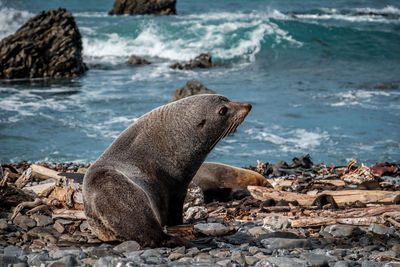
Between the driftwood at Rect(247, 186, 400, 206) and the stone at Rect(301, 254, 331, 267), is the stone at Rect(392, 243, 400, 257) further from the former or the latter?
the driftwood at Rect(247, 186, 400, 206)

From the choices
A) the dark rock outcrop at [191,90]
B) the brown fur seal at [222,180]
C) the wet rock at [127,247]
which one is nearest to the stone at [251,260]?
the wet rock at [127,247]

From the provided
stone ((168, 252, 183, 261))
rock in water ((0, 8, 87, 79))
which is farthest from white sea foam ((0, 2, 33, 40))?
stone ((168, 252, 183, 261))

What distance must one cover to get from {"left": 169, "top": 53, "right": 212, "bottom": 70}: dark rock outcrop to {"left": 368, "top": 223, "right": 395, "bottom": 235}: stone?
21.7 metres

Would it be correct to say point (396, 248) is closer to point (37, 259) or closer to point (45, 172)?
point (37, 259)

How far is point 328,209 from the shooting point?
6.89 meters

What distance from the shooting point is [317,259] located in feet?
14.5

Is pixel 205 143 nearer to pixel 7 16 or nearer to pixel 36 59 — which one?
pixel 36 59

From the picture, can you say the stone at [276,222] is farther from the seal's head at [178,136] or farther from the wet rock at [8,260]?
the wet rock at [8,260]

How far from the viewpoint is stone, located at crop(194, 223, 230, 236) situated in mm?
5754

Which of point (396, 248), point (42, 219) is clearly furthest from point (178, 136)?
point (396, 248)

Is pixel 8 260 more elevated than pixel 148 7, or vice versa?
pixel 148 7

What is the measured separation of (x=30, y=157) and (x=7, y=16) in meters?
31.2

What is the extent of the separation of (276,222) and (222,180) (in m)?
2.50

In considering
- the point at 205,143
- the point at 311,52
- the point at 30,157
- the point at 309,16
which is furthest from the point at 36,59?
the point at 309,16
